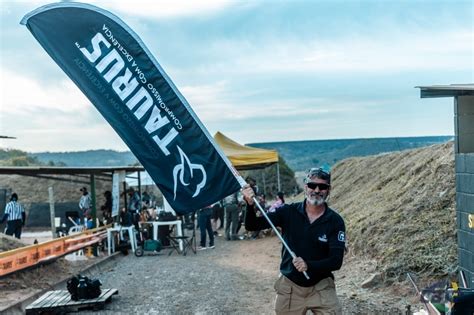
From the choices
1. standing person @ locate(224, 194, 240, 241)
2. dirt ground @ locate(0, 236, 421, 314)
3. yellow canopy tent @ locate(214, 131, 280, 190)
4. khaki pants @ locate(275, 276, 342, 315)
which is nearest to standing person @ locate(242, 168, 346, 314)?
khaki pants @ locate(275, 276, 342, 315)

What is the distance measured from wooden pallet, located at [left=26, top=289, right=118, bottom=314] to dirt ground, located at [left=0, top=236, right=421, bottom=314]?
161 mm

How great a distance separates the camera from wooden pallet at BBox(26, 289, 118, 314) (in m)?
7.39

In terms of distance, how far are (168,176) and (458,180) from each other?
10.1ft

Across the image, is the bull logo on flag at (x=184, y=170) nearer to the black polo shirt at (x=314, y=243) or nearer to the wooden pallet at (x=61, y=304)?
the black polo shirt at (x=314, y=243)

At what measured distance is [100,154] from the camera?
56000 mm

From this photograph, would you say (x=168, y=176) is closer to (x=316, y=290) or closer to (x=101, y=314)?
(x=316, y=290)

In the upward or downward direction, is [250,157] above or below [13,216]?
above

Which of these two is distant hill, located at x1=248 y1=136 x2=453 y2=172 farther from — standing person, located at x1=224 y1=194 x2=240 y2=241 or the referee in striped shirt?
the referee in striped shirt

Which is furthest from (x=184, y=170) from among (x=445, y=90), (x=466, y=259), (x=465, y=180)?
(x=466, y=259)

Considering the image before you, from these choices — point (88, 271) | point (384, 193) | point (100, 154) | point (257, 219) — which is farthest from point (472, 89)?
point (100, 154)

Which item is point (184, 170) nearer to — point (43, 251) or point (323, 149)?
point (43, 251)

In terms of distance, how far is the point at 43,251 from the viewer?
10289 millimetres

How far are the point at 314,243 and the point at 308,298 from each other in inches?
16.7

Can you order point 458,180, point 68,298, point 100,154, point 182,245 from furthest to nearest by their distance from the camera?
1. point 100,154
2. point 182,245
3. point 68,298
4. point 458,180
